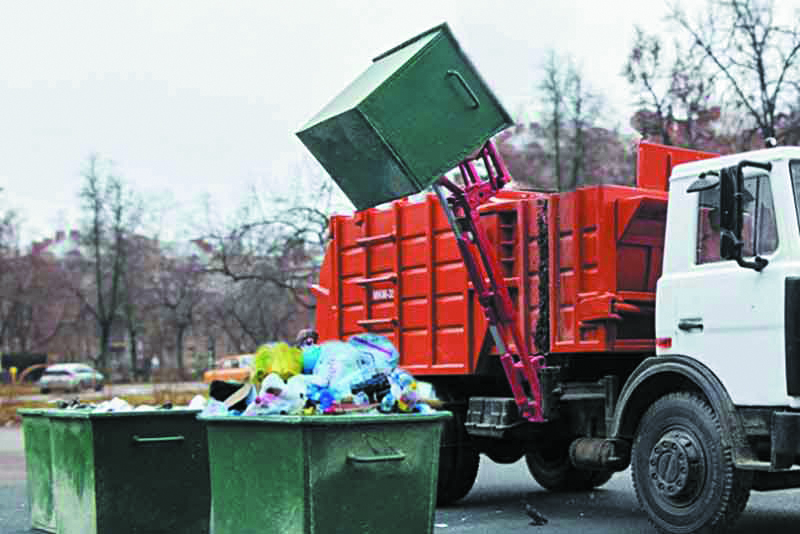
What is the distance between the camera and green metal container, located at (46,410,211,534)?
6.93 metres

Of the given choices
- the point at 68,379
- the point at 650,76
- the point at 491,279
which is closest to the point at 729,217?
the point at 491,279

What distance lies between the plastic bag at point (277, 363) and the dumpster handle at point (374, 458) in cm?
54

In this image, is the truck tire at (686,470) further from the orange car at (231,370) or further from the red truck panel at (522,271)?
the orange car at (231,370)

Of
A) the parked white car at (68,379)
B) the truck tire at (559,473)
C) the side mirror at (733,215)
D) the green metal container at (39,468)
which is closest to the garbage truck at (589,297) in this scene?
the side mirror at (733,215)

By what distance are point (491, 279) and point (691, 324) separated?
1.87 meters

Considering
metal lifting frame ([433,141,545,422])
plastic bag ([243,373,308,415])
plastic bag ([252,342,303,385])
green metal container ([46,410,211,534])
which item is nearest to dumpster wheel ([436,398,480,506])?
metal lifting frame ([433,141,545,422])

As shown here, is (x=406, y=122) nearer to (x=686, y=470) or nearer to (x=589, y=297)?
(x=589, y=297)

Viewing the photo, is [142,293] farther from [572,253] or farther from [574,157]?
[572,253]

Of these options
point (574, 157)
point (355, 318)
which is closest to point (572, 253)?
point (355, 318)

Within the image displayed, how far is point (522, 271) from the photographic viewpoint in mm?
8734

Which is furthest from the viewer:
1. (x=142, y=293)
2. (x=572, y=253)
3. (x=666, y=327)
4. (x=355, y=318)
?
(x=142, y=293)

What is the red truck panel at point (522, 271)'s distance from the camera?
807cm

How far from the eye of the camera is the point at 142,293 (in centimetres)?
5734

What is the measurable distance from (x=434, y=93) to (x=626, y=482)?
5.76 meters
